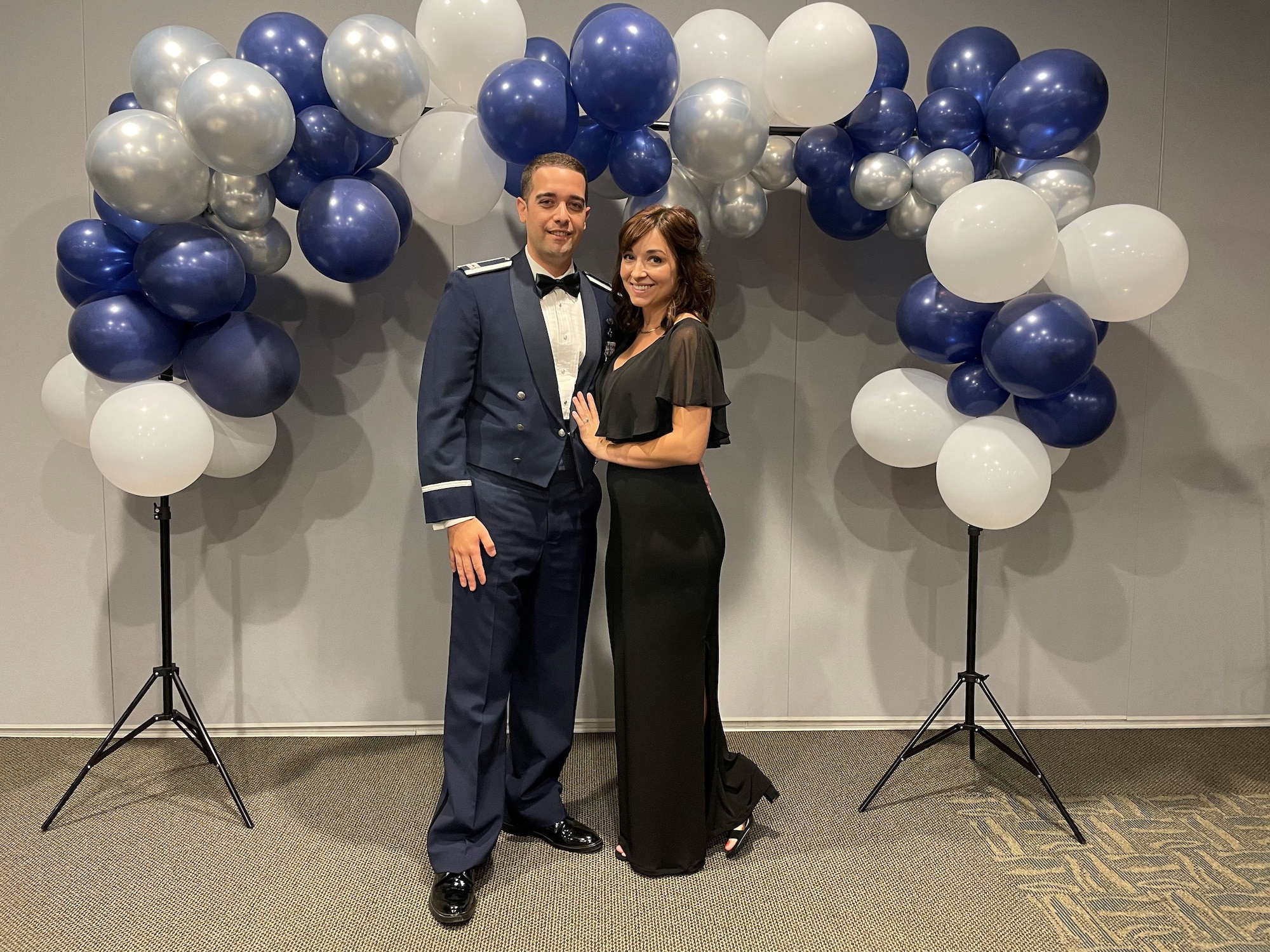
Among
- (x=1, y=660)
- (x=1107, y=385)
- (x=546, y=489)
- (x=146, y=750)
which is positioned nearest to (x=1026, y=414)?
(x=1107, y=385)

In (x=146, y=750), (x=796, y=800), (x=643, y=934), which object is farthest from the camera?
(x=146, y=750)

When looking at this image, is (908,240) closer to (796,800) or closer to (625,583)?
(625,583)

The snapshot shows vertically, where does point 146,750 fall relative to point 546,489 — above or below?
below

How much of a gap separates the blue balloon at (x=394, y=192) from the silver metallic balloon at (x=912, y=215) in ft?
4.53

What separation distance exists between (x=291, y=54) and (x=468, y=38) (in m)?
0.46

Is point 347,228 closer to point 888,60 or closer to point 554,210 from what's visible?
point 554,210

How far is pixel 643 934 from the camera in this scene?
211 cm

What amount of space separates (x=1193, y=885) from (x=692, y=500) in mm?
1647

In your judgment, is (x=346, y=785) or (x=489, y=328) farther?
(x=346, y=785)

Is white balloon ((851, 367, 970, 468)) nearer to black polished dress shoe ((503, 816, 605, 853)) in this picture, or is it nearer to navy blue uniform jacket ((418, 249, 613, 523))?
navy blue uniform jacket ((418, 249, 613, 523))

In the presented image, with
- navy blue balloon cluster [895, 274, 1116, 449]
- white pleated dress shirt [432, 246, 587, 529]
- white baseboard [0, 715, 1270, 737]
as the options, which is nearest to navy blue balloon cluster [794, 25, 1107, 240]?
navy blue balloon cluster [895, 274, 1116, 449]

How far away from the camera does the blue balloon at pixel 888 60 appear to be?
8.27 ft

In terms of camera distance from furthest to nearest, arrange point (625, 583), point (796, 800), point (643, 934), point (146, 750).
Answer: point (146, 750)
point (796, 800)
point (625, 583)
point (643, 934)

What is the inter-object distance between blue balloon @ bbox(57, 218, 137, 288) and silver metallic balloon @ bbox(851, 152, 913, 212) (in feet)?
6.52
